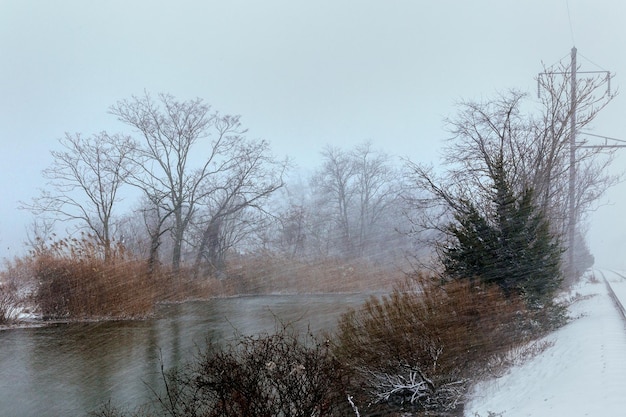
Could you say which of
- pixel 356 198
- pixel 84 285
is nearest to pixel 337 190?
pixel 356 198

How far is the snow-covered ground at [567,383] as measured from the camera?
16.4ft

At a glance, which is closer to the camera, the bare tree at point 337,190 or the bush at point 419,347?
the bush at point 419,347

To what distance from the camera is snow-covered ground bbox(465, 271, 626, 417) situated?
5.00 m

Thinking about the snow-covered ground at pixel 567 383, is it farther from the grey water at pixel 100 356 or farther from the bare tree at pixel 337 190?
the bare tree at pixel 337 190

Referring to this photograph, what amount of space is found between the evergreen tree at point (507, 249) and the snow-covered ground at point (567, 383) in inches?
48.8

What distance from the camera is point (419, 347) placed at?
6883 mm

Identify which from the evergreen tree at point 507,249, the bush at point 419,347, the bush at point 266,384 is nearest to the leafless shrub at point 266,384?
the bush at point 266,384

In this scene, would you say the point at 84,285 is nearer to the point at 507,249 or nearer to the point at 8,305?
the point at 8,305

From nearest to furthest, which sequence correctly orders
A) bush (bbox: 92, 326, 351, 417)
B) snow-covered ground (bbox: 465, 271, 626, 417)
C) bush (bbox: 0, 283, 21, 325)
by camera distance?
bush (bbox: 92, 326, 351, 417) < snow-covered ground (bbox: 465, 271, 626, 417) < bush (bbox: 0, 283, 21, 325)

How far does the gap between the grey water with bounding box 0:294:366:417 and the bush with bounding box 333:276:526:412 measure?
48.6 inches

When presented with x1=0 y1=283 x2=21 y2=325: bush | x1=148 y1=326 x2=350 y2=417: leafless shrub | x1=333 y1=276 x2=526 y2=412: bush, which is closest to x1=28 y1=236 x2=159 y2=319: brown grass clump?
x1=0 y1=283 x2=21 y2=325: bush

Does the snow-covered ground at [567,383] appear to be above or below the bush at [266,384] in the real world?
below

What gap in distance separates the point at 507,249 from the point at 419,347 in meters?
3.99

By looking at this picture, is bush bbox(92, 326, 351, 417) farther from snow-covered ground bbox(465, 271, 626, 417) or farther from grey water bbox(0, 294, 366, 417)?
snow-covered ground bbox(465, 271, 626, 417)
